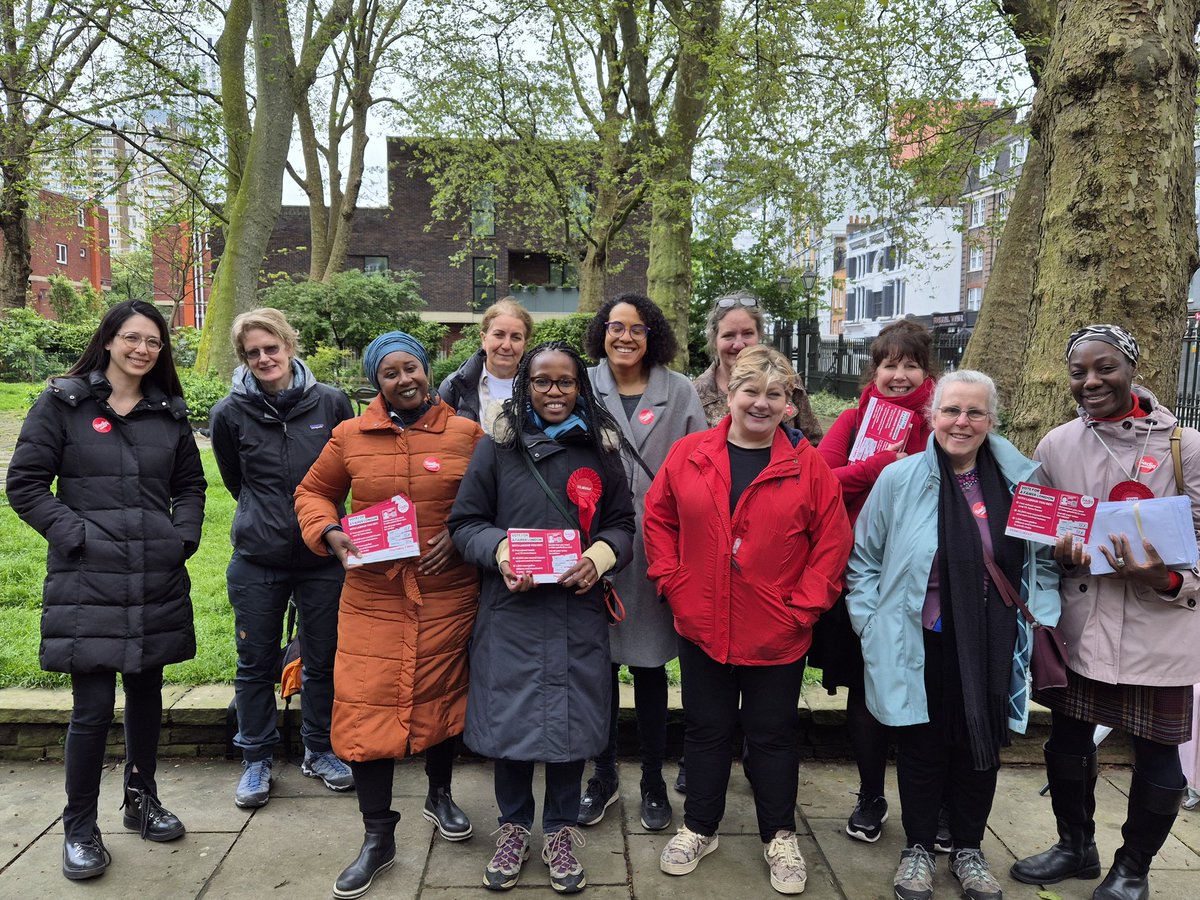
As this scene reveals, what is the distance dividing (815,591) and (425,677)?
1469 mm

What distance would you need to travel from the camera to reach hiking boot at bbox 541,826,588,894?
9.93 ft

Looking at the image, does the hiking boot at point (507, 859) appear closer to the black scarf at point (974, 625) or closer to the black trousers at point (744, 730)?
the black trousers at point (744, 730)

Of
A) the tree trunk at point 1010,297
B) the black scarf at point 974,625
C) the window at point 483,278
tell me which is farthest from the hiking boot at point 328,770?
the window at point 483,278

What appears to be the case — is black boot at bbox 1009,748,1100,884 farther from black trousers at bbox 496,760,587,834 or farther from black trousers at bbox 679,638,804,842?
black trousers at bbox 496,760,587,834

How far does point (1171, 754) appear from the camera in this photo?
2953mm

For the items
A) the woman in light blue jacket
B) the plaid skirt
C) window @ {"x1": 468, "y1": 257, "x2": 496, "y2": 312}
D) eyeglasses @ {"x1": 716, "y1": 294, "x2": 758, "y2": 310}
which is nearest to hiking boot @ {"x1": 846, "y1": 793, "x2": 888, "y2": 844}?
the woman in light blue jacket

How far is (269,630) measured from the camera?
363 cm

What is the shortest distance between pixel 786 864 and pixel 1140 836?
1.28m

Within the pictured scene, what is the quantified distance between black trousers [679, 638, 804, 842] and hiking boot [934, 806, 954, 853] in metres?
0.63

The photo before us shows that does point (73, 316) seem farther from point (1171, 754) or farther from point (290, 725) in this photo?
point (1171, 754)

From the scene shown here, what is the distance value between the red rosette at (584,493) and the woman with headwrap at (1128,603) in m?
1.60

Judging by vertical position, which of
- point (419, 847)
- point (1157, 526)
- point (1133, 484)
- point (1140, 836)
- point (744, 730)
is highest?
point (1133, 484)

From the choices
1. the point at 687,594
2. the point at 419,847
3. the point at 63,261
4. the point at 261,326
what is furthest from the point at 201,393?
the point at 63,261

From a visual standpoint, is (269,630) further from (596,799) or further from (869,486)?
(869,486)
